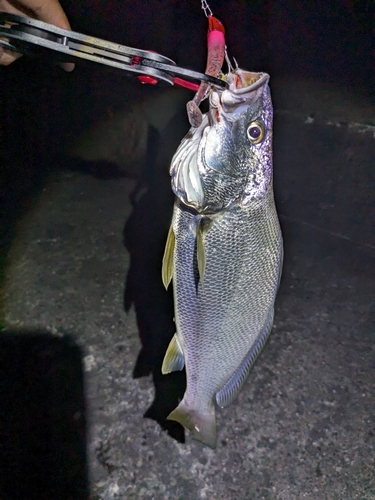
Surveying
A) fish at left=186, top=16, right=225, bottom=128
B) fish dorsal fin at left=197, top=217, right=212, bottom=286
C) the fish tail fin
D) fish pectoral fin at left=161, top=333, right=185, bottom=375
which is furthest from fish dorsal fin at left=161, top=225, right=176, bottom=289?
the fish tail fin

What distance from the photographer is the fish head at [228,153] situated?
103 centimetres

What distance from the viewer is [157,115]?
3609mm

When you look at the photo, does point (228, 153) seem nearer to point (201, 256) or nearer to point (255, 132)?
point (255, 132)

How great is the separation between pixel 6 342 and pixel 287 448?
1.63m

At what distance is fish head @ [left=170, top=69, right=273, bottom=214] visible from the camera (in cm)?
103

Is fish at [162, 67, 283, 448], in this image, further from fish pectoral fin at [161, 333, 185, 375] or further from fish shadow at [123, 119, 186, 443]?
fish shadow at [123, 119, 186, 443]

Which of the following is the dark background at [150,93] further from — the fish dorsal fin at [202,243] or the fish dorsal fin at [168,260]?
the fish dorsal fin at [202,243]

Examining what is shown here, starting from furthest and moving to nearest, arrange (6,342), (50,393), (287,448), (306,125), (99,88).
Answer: (99,88), (306,125), (6,342), (50,393), (287,448)

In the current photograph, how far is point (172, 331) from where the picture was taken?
7.80 feet

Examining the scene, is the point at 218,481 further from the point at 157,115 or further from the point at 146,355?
the point at 157,115

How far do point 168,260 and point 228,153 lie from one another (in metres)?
0.40

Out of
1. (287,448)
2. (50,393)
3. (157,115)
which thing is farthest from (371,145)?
(50,393)

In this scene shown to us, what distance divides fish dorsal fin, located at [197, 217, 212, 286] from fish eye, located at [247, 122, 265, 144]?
27cm

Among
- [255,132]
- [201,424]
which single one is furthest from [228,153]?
[201,424]
